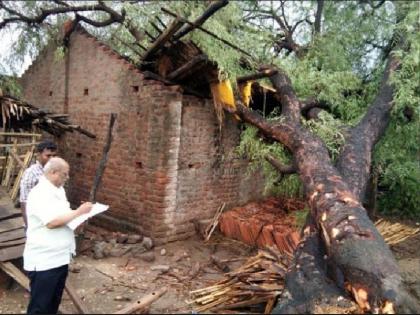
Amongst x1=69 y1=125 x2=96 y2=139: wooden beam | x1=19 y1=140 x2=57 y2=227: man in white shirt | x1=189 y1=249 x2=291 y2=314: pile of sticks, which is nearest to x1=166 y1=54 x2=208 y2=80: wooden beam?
x1=69 y1=125 x2=96 y2=139: wooden beam

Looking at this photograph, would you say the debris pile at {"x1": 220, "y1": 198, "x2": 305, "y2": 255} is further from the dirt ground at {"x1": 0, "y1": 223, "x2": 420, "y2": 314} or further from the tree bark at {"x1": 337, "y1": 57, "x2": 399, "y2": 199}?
Result: the tree bark at {"x1": 337, "y1": 57, "x2": 399, "y2": 199}

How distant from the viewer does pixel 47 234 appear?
3742 millimetres

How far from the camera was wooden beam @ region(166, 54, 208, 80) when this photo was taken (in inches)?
261

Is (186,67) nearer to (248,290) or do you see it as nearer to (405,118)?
(248,290)

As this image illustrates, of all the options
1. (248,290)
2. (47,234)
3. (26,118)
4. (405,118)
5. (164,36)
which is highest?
(164,36)

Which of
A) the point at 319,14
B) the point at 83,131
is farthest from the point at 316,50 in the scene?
the point at 83,131

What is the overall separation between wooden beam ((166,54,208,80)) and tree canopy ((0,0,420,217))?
0.47 feet

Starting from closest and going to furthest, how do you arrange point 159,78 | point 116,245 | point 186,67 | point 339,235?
point 339,235 < point 186,67 < point 116,245 < point 159,78

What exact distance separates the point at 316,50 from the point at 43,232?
24.2 feet

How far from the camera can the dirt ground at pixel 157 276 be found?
5.14 metres

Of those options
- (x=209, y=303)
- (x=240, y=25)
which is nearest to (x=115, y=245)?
(x=209, y=303)

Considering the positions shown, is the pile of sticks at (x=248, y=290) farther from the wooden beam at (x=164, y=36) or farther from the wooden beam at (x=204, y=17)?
the wooden beam at (x=164, y=36)

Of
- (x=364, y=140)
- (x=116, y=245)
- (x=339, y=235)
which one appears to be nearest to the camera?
(x=339, y=235)

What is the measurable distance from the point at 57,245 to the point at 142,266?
2.91 meters
